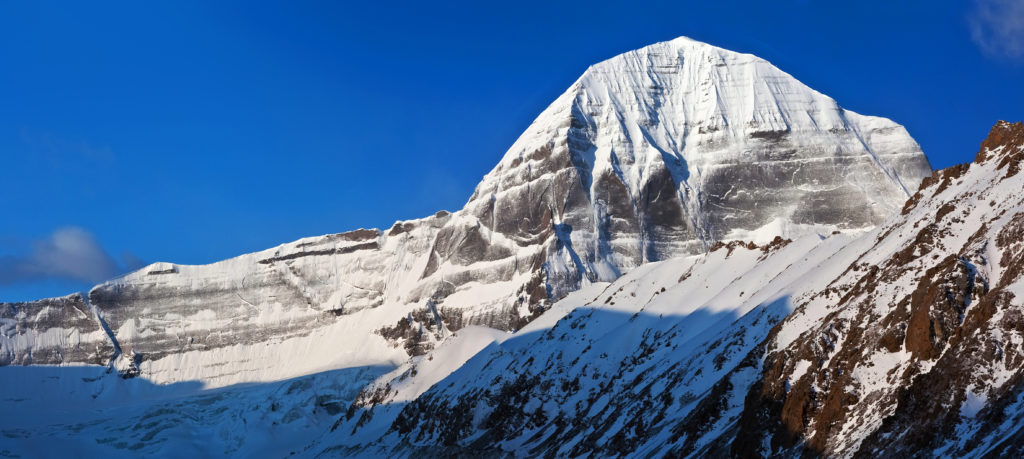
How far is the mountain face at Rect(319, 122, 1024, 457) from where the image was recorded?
66.5 m

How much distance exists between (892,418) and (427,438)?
4353 inches

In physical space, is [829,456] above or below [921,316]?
below

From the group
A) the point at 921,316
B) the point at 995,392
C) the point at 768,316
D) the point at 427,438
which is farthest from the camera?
the point at 427,438

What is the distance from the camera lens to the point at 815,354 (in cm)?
8319

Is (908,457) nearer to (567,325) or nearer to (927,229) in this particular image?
(927,229)

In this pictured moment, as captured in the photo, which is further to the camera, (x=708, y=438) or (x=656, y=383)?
(x=656, y=383)

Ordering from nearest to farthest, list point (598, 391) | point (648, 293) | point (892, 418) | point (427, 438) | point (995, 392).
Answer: point (995, 392) < point (892, 418) < point (598, 391) < point (648, 293) < point (427, 438)

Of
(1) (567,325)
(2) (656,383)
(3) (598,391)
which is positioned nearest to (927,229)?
(2) (656,383)

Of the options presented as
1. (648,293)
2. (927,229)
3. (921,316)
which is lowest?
(921,316)

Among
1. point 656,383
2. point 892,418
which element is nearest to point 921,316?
point 892,418

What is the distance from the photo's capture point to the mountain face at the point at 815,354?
218ft

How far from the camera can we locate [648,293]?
161m

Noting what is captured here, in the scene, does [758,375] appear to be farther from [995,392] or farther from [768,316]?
[995,392]

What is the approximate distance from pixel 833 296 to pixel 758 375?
28.4 feet
